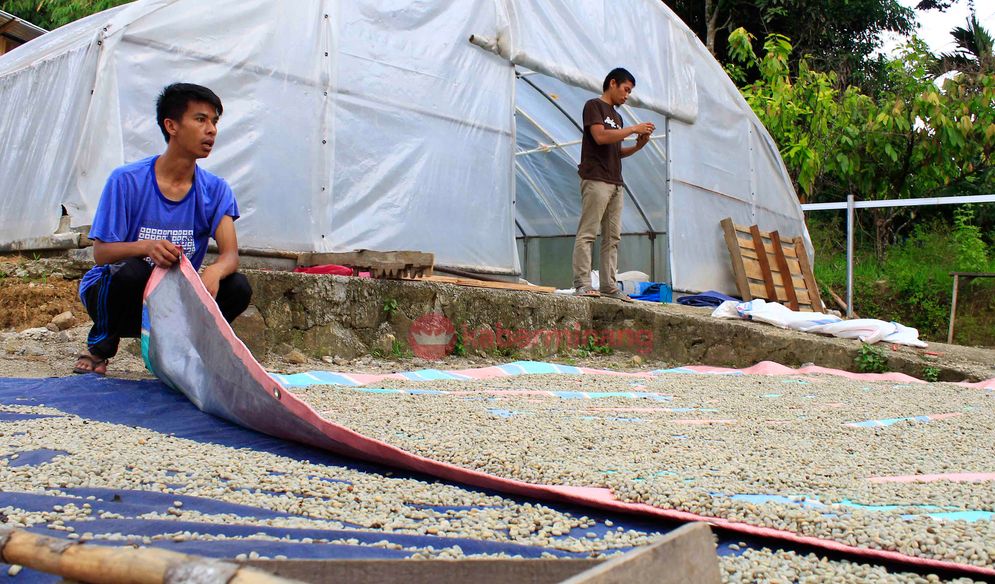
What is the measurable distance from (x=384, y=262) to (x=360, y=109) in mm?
1463

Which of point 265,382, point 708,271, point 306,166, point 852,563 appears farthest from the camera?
point 708,271

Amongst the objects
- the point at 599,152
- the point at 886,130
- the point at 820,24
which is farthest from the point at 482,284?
the point at 820,24

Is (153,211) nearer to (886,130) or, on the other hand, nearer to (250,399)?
(250,399)

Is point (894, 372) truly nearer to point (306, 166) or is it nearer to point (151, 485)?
point (306, 166)

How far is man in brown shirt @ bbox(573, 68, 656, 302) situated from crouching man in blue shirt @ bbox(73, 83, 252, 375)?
3.21 m

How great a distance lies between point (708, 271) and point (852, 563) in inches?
283

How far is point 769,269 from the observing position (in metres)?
8.54

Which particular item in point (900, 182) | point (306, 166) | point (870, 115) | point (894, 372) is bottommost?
point (894, 372)

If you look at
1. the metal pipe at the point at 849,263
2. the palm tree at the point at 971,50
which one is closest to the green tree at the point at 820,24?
the palm tree at the point at 971,50

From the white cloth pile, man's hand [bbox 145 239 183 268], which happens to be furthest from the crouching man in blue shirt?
the white cloth pile

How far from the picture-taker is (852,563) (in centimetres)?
132

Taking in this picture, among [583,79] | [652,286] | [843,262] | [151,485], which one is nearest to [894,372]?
[652,286]

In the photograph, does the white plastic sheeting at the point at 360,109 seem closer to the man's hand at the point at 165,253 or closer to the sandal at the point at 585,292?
the sandal at the point at 585,292

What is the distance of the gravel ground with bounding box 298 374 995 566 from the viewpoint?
1.50 meters
